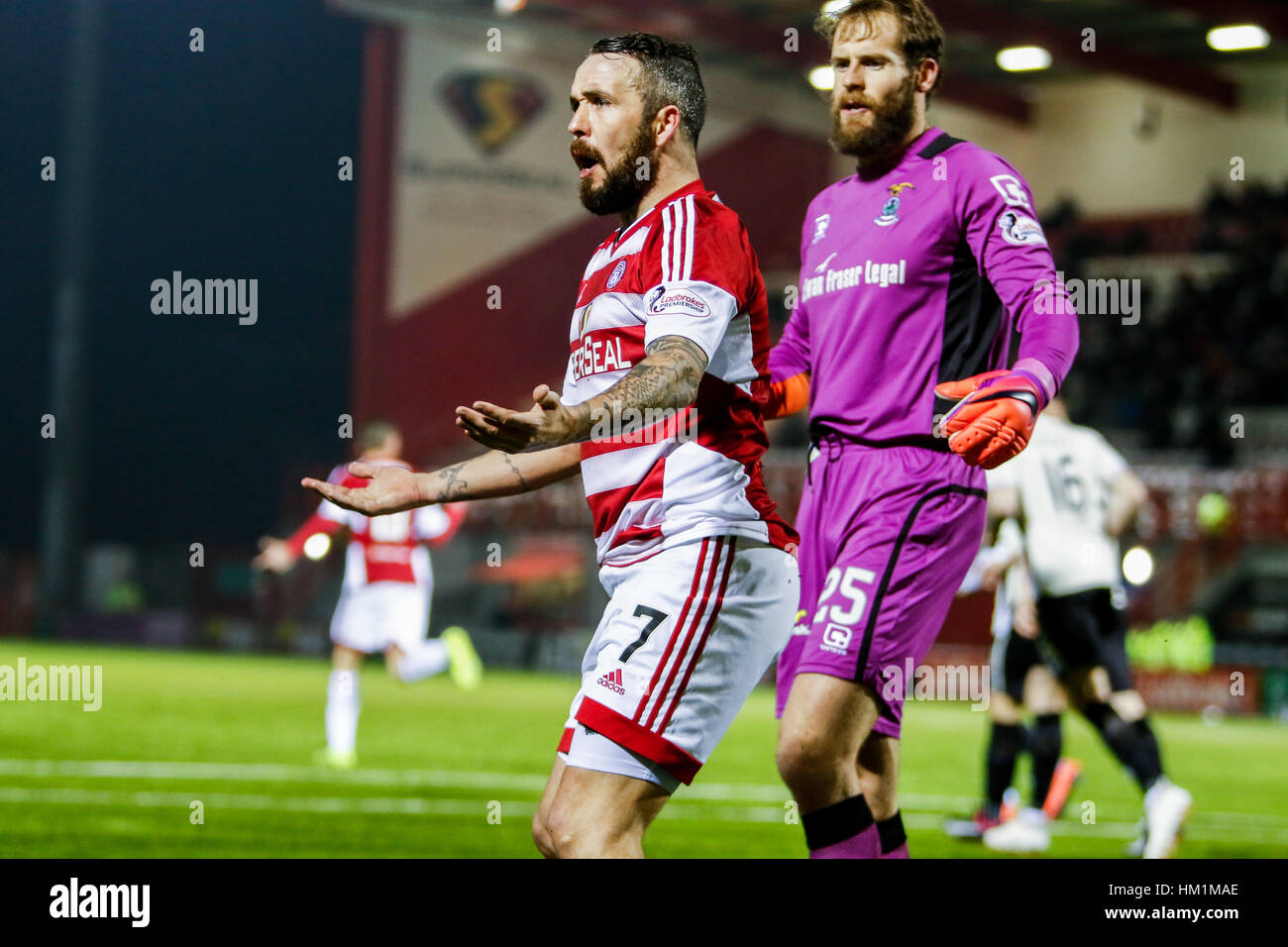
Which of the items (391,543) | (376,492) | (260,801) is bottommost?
(260,801)

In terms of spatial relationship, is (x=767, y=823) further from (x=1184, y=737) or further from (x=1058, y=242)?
(x=1058, y=242)

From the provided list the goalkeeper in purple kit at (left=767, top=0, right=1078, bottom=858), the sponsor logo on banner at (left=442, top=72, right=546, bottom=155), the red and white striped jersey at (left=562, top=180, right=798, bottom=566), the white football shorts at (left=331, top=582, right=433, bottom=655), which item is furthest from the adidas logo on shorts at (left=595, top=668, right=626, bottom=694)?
the sponsor logo on banner at (left=442, top=72, right=546, bottom=155)

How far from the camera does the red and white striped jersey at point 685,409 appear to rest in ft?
11.4

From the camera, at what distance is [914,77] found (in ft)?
14.5

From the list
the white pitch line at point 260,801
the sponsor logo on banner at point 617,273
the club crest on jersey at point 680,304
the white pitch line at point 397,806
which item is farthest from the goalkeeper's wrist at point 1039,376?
the white pitch line at point 260,801

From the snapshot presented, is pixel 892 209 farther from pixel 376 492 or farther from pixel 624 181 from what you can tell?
pixel 376 492

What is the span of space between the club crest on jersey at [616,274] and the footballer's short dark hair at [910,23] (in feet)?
4.17

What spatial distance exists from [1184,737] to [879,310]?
41.0 feet

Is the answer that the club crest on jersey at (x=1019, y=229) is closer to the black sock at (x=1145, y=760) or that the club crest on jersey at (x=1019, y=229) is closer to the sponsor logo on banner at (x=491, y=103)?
the black sock at (x=1145, y=760)

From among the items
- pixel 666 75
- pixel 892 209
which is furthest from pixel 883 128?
pixel 666 75

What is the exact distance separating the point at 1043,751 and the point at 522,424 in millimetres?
5774

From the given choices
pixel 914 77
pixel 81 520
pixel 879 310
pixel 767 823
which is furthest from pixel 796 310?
pixel 81 520

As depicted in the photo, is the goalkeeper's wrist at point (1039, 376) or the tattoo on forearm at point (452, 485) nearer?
the tattoo on forearm at point (452, 485)

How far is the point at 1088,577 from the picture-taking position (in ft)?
25.3
